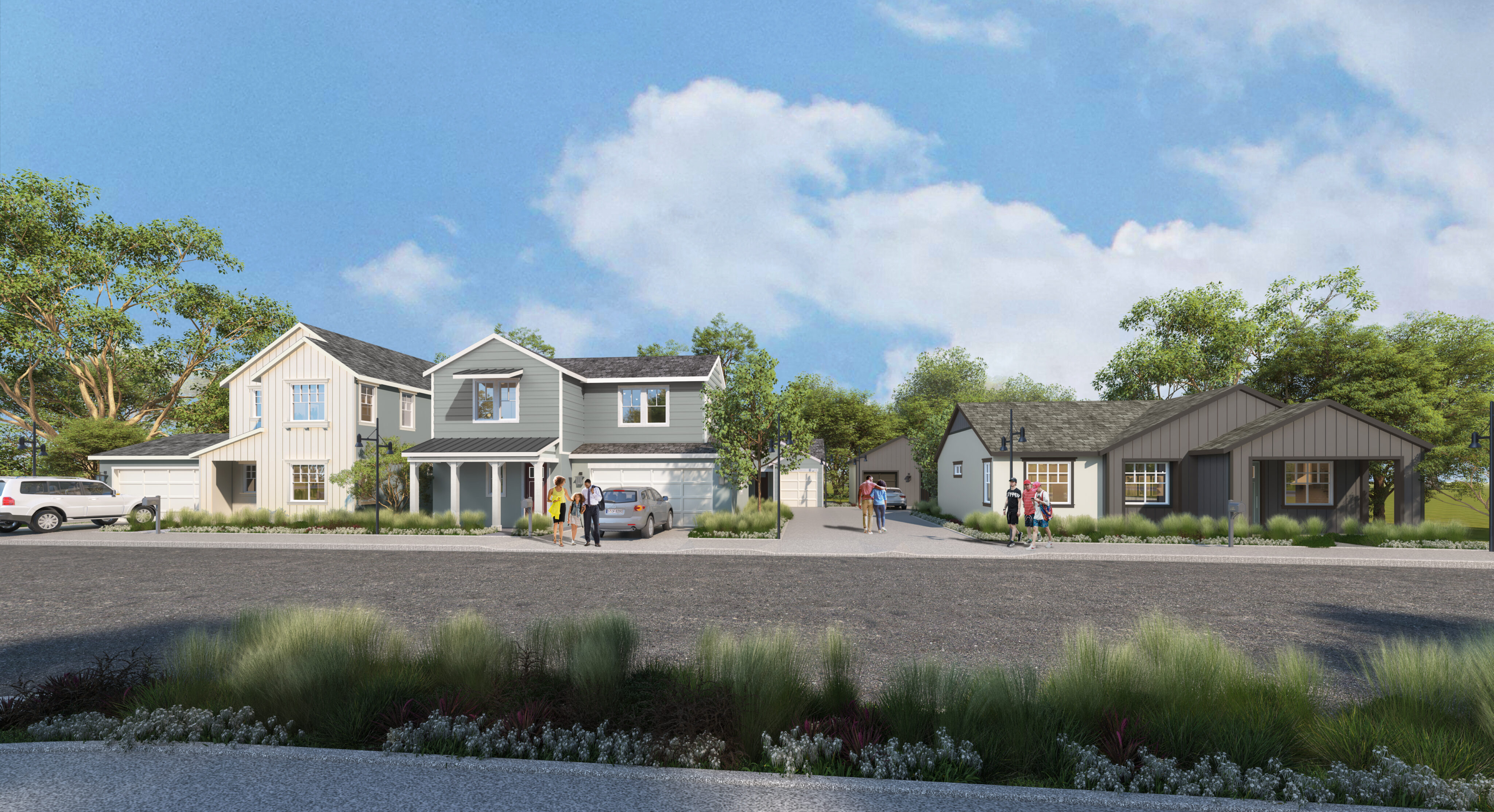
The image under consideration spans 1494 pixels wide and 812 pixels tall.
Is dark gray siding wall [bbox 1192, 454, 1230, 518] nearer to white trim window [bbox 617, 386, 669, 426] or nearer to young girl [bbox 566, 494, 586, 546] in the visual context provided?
white trim window [bbox 617, 386, 669, 426]

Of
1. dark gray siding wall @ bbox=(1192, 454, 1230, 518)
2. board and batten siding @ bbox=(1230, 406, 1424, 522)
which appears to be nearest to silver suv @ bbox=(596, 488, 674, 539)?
dark gray siding wall @ bbox=(1192, 454, 1230, 518)

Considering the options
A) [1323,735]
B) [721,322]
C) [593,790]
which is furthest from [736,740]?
[721,322]

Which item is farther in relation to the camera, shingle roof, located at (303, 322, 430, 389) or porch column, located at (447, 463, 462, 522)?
shingle roof, located at (303, 322, 430, 389)

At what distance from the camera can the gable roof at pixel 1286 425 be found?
2041 centimetres

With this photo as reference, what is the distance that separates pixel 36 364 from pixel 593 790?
49.2 metres

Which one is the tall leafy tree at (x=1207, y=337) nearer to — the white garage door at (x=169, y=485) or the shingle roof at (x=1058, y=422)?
the shingle roof at (x=1058, y=422)

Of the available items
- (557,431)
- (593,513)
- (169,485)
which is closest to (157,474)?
(169,485)

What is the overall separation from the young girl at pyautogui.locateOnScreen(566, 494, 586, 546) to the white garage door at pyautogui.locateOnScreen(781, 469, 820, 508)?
72.7ft

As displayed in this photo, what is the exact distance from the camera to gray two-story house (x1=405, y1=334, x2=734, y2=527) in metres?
25.5

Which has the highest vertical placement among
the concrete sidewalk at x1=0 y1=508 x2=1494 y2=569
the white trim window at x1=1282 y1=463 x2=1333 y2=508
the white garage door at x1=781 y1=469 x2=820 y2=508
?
the white trim window at x1=1282 y1=463 x2=1333 y2=508

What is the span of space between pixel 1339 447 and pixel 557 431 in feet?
82.3

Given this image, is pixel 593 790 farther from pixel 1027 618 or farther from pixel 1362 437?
pixel 1362 437

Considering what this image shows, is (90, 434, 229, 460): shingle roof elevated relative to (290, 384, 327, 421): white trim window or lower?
lower

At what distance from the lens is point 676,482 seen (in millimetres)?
25828
